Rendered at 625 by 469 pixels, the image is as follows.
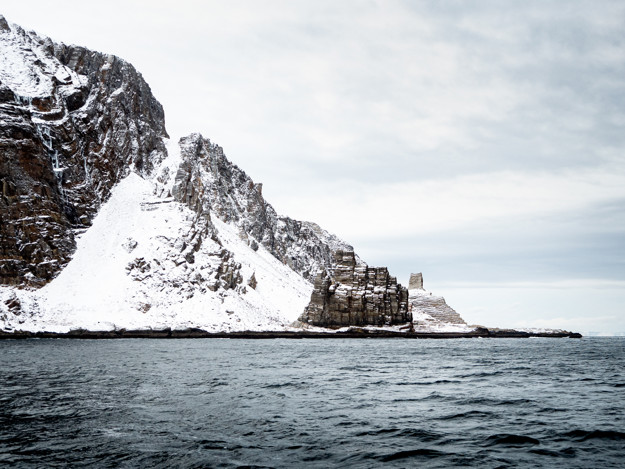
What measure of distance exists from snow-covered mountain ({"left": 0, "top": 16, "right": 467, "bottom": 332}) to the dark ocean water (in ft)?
274

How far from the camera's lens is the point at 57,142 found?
137500 millimetres

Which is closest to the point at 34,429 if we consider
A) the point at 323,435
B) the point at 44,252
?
the point at 323,435

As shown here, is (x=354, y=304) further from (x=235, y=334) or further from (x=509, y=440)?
(x=509, y=440)

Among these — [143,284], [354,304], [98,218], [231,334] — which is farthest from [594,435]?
[98,218]

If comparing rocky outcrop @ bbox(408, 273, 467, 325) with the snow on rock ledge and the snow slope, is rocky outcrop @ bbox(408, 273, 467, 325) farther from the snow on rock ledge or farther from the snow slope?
the snow slope

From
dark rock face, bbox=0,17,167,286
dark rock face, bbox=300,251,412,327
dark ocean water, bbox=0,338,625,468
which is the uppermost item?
dark rock face, bbox=0,17,167,286

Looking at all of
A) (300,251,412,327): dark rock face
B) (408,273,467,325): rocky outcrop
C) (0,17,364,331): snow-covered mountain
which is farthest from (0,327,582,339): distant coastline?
(408,273,467,325): rocky outcrop

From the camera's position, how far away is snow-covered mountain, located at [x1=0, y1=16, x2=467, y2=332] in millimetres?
113375

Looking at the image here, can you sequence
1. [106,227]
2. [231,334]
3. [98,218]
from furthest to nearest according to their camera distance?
[98,218] < [106,227] < [231,334]

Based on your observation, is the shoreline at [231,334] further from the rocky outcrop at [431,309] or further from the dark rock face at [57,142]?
the dark rock face at [57,142]

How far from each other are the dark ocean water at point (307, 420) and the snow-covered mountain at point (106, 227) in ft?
274

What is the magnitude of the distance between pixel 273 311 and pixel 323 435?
139806 millimetres

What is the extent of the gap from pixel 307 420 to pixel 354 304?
129 m

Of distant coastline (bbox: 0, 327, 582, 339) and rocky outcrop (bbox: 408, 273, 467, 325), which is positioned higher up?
rocky outcrop (bbox: 408, 273, 467, 325)
